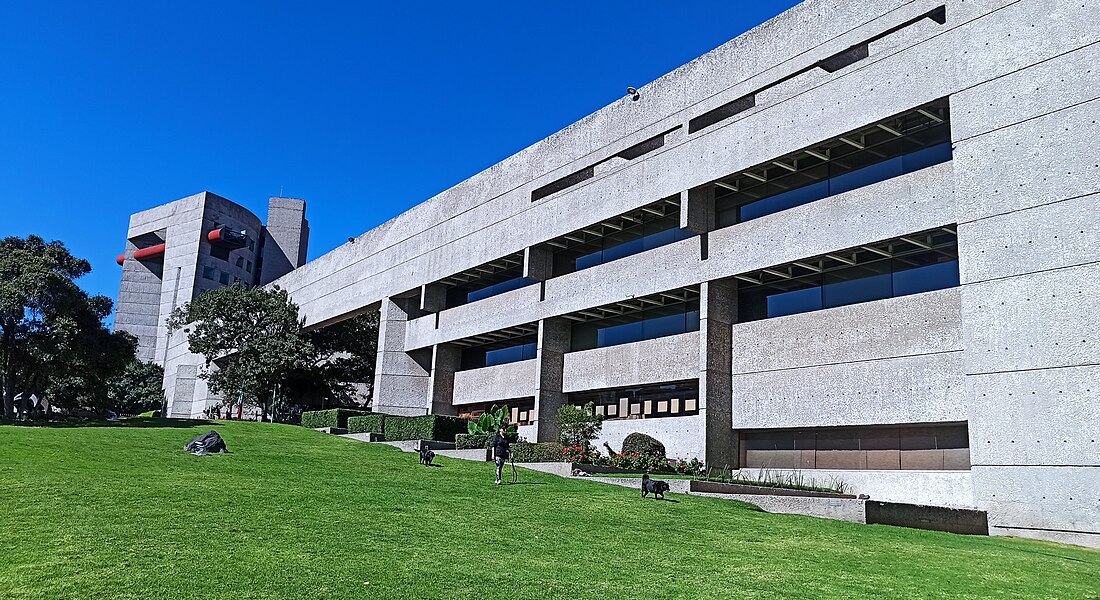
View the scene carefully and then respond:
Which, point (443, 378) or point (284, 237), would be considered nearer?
point (443, 378)

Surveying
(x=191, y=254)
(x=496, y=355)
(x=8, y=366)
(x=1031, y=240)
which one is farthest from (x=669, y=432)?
(x=191, y=254)

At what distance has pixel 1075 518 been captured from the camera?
68.6ft

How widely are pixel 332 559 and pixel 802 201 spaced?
23.4 metres

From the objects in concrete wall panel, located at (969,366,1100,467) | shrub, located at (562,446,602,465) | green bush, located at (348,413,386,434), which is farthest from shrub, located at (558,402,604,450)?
concrete wall panel, located at (969,366,1100,467)

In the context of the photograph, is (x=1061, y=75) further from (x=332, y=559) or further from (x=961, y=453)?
(x=332, y=559)

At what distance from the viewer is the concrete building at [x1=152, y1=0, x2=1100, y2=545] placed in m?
22.3

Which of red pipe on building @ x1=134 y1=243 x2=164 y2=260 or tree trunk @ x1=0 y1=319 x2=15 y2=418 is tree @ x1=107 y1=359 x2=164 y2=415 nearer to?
red pipe on building @ x1=134 y1=243 x2=164 y2=260

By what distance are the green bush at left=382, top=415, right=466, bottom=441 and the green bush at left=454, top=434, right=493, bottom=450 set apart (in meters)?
3.56

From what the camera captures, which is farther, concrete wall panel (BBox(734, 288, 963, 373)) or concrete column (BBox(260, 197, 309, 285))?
concrete column (BBox(260, 197, 309, 285))

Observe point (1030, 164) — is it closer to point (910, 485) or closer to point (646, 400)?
point (910, 485)

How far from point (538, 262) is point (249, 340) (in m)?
23.5

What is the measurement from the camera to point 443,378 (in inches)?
1866

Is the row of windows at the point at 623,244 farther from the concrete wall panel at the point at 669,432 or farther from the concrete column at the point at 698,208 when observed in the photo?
the concrete wall panel at the point at 669,432

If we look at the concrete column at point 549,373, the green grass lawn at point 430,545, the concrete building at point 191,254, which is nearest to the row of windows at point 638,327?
the concrete column at point 549,373
